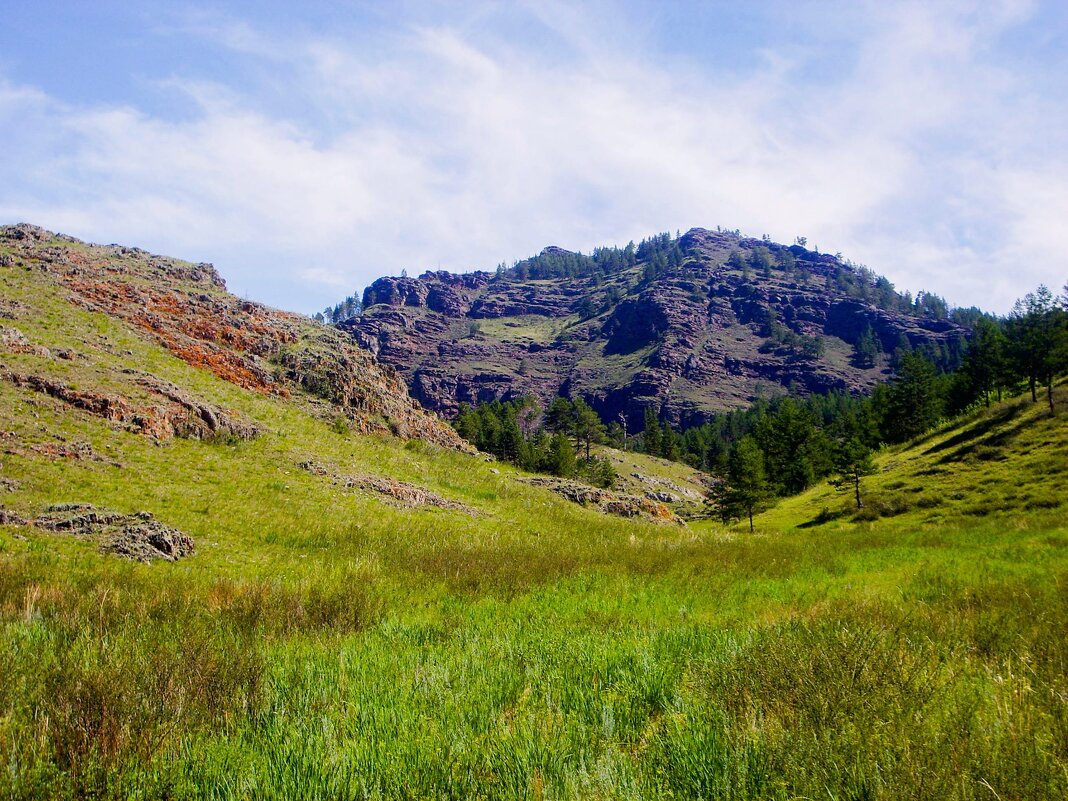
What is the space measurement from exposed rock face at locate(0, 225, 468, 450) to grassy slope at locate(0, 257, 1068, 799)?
14832 mm

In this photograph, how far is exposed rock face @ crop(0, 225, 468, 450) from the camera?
2706 centimetres

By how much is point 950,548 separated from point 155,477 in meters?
24.1

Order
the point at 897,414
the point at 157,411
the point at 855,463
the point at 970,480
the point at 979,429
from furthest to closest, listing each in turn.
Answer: the point at 897,414 → the point at 979,429 → the point at 855,463 → the point at 970,480 → the point at 157,411

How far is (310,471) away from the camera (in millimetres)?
19922

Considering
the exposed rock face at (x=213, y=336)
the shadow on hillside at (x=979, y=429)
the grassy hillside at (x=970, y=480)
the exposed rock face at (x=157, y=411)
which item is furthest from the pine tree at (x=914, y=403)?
the exposed rock face at (x=157, y=411)

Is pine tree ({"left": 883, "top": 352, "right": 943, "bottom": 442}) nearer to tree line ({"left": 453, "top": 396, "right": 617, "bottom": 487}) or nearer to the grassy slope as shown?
tree line ({"left": 453, "top": 396, "right": 617, "bottom": 487})

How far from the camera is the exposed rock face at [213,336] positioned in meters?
27.1

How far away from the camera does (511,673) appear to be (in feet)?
14.5

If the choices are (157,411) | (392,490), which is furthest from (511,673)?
(157,411)

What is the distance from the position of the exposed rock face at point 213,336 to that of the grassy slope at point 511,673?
1483 cm

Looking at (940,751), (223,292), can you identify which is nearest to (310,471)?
(940,751)

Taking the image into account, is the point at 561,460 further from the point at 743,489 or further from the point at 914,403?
the point at 914,403

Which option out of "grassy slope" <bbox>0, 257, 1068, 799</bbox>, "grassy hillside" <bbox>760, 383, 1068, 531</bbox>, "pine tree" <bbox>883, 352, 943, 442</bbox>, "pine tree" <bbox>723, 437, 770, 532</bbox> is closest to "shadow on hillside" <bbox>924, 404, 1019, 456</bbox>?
"grassy hillside" <bbox>760, 383, 1068, 531</bbox>

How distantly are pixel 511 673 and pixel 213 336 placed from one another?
34.1m
